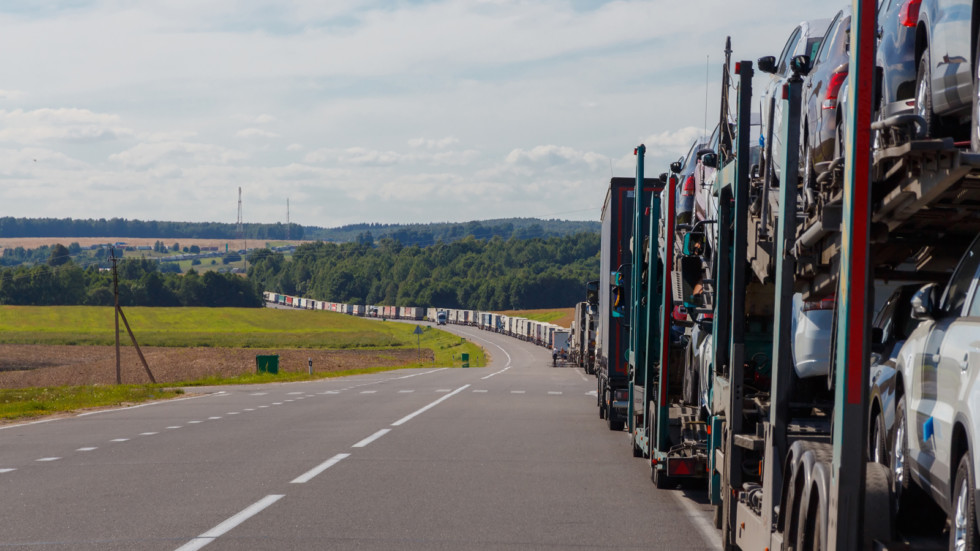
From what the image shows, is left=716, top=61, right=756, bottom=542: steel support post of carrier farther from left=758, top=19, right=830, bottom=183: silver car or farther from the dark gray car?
the dark gray car

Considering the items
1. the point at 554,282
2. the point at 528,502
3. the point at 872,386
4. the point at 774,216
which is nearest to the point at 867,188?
the point at 872,386

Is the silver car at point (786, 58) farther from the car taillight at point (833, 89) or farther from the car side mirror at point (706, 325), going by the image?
the car side mirror at point (706, 325)

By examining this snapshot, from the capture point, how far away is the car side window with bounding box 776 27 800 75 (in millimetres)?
9484

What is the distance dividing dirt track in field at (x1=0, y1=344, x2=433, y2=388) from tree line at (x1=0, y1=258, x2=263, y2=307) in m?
52.8

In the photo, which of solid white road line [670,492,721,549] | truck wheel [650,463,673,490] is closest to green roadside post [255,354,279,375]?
truck wheel [650,463,673,490]

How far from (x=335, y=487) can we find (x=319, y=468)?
1736 millimetres

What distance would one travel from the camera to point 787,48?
9.80 meters

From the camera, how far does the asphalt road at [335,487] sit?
8.88 metres

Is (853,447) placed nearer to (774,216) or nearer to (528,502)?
(774,216)

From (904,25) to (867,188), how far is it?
1851mm

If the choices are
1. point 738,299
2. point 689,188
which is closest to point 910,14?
point 738,299

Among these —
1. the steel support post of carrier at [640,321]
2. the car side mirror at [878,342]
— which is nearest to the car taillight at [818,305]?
the car side mirror at [878,342]

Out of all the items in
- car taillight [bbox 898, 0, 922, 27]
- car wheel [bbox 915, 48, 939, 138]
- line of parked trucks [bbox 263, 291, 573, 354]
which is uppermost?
car taillight [bbox 898, 0, 922, 27]

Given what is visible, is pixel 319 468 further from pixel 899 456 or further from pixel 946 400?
pixel 946 400
